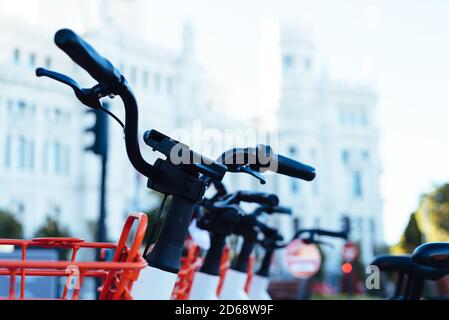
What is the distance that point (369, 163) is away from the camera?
175 ft

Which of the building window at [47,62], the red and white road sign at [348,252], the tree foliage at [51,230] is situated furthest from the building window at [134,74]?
the red and white road sign at [348,252]

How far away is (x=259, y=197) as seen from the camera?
2.94m

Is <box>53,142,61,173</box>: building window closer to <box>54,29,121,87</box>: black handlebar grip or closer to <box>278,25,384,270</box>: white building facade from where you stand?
<box>278,25,384,270</box>: white building facade

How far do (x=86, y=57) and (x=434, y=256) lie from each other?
98cm

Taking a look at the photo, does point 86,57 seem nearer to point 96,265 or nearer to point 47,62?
point 96,265

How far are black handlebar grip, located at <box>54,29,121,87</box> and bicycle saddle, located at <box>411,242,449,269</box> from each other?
880mm

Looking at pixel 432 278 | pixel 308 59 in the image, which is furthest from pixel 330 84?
pixel 432 278

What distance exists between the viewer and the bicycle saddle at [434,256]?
1.58m

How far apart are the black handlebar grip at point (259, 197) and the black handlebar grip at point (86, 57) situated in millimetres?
1424

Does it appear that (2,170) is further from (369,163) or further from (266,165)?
(266,165)

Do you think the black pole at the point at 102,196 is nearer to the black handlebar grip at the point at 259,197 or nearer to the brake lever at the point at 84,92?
the black handlebar grip at the point at 259,197

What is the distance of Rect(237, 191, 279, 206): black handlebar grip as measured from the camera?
9.15ft

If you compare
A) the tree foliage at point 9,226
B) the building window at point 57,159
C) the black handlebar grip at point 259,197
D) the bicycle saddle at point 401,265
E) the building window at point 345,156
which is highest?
the building window at point 345,156

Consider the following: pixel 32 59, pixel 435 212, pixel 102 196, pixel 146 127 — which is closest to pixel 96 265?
pixel 102 196
